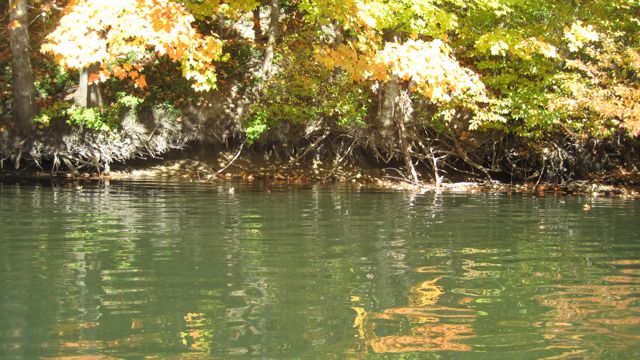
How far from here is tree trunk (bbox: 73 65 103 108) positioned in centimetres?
1995

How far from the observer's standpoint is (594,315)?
508 centimetres

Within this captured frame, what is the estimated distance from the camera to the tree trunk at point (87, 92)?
65.5 feet

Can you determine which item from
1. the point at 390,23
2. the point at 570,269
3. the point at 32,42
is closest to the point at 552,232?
the point at 570,269

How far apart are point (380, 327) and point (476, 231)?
5.40 m

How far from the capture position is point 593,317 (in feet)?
16.5

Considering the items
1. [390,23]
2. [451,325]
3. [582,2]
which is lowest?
[451,325]

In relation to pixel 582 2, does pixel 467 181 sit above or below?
below

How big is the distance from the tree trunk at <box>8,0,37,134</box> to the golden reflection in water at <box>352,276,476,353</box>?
16582 millimetres

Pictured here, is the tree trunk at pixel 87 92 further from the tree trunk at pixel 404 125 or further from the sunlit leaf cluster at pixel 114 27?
the tree trunk at pixel 404 125

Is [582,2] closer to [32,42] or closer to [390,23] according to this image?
[390,23]

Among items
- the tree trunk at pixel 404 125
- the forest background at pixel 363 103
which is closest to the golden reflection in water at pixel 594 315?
the forest background at pixel 363 103

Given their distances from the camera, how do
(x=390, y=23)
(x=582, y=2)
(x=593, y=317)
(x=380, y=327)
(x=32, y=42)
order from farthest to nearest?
(x=32, y=42)
(x=582, y=2)
(x=390, y=23)
(x=593, y=317)
(x=380, y=327)

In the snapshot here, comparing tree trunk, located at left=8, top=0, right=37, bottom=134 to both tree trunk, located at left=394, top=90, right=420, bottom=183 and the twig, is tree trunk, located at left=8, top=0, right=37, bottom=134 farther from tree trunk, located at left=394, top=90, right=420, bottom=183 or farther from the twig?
tree trunk, located at left=394, top=90, right=420, bottom=183

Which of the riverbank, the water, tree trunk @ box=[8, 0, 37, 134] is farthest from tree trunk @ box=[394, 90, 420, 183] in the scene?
tree trunk @ box=[8, 0, 37, 134]
